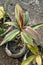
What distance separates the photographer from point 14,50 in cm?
253

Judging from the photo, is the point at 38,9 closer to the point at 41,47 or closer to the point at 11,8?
the point at 11,8

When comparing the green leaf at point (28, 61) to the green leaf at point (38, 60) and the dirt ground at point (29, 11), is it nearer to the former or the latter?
the green leaf at point (38, 60)

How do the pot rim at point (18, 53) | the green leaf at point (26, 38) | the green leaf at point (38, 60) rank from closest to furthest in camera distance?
the green leaf at point (26, 38) < the green leaf at point (38, 60) < the pot rim at point (18, 53)

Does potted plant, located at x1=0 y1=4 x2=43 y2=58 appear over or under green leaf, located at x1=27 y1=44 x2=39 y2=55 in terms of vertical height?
over

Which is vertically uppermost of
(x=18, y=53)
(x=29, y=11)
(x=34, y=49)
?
(x=29, y=11)

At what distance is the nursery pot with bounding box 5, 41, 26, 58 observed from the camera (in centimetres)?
249

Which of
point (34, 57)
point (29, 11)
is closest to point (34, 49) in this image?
point (34, 57)

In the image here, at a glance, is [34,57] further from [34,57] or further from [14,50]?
[14,50]

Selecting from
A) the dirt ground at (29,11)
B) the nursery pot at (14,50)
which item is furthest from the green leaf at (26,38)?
the dirt ground at (29,11)

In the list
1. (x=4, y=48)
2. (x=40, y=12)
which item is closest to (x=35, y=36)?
(x=4, y=48)

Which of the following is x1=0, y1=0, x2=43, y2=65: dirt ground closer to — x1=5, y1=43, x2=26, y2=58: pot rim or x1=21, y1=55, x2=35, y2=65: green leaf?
x1=5, y1=43, x2=26, y2=58: pot rim

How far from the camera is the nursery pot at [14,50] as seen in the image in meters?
2.49

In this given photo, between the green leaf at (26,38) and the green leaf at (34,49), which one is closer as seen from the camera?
the green leaf at (26,38)

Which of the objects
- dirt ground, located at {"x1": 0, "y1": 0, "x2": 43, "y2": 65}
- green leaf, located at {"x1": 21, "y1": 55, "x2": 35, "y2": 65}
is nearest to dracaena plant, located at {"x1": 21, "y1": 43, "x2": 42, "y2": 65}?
green leaf, located at {"x1": 21, "y1": 55, "x2": 35, "y2": 65}
